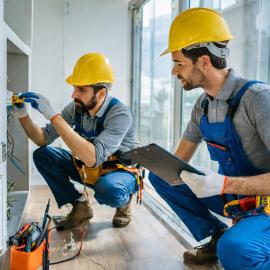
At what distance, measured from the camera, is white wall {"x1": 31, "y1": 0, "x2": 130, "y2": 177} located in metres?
3.52

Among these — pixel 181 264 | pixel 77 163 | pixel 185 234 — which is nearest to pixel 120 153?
pixel 77 163

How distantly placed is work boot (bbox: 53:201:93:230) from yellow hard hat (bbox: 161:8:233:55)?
1.24 metres

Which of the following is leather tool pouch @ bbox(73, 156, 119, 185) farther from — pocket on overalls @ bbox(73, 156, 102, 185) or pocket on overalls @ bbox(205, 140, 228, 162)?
pocket on overalls @ bbox(205, 140, 228, 162)

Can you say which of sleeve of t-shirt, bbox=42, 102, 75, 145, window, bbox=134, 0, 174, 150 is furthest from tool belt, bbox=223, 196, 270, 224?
window, bbox=134, 0, 174, 150

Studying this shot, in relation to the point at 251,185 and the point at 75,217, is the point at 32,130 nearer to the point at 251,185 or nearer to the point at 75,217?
the point at 75,217

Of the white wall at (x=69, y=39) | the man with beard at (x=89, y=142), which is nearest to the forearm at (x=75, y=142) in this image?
the man with beard at (x=89, y=142)

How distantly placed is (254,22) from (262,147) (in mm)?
671

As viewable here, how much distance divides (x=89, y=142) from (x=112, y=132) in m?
0.17

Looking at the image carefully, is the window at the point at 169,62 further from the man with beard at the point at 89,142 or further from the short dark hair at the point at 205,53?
the man with beard at the point at 89,142

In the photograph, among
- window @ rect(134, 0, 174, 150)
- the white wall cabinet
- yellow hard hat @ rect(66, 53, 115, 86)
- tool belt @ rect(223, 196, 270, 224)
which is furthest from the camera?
window @ rect(134, 0, 174, 150)

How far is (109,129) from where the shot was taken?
2.06 m

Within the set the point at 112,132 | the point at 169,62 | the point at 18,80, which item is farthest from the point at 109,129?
the point at 169,62

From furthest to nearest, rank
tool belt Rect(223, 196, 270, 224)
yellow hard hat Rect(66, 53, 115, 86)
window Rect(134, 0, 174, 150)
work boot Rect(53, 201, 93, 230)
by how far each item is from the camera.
Answer: window Rect(134, 0, 174, 150), work boot Rect(53, 201, 93, 230), yellow hard hat Rect(66, 53, 115, 86), tool belt Rect(223, 196, 270, 224)

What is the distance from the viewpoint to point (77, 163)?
7.52 ft
